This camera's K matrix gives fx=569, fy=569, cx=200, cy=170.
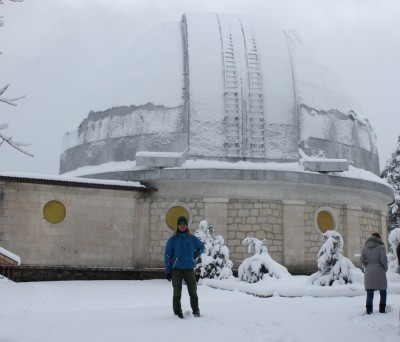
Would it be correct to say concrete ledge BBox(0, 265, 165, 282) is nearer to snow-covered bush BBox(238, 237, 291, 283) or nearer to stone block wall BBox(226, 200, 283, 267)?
stone block wall BBox(226, 200, 283, 267)

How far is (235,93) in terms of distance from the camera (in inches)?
785

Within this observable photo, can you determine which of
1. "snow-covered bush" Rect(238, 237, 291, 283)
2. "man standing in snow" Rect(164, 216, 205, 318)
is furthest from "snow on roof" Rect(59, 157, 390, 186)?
"man standing in snow" Rect(164, 216, 205, 318)

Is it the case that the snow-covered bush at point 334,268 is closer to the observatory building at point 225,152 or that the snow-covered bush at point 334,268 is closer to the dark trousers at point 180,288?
the dark trousers at point 180,288

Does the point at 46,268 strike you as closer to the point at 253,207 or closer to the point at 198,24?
the point at 253,207

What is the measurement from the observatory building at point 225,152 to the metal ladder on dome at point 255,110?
1.5 inches

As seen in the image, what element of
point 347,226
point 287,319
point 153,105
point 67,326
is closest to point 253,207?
point 347,226

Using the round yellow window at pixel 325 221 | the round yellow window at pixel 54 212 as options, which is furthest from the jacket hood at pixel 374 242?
the round yellow window at pixel 54 212

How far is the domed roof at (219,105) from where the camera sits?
19.6 m

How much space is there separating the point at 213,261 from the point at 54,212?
5453 mm

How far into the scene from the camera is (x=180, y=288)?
26.7 feet

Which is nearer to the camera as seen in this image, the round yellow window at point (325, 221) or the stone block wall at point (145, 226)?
the stone block wall at point (145, 226)

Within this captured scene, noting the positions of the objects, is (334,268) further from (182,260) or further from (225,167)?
(225,167)

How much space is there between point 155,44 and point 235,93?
14.2 feet

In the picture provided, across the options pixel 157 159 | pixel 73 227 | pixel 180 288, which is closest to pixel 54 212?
pixel 73 227
